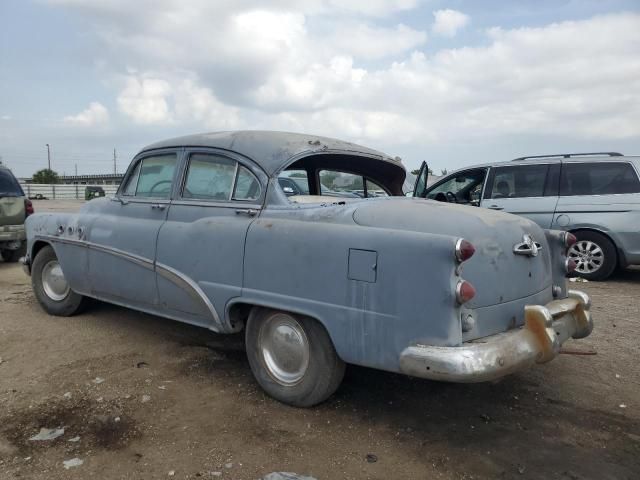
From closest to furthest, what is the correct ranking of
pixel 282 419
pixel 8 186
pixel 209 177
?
1. pixel 282 419
2. pixel 209 177
3. pixel 8 186

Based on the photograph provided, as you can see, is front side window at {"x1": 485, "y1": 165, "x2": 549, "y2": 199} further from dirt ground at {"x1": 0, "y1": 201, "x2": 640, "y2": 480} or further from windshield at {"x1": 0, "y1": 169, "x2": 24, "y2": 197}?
windshield at {"x1": 0, "y1": 169, "x2": 24, "y2": 197}

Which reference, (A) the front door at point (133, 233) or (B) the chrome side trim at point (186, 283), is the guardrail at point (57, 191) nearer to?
(A) the front door at point (133, 233)

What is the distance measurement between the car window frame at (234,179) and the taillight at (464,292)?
58.9 inches

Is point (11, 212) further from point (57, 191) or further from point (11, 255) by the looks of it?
point (57, 191)

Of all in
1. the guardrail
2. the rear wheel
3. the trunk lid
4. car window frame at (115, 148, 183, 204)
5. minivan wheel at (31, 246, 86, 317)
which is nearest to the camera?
the trunk lid

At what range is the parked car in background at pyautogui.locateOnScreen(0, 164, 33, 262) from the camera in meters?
8.43

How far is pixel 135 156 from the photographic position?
188 inches

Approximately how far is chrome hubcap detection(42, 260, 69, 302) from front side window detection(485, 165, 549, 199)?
5906 millimetres

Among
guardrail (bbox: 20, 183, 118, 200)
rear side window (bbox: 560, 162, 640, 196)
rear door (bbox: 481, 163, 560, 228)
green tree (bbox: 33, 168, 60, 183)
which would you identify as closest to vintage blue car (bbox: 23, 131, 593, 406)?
rear door (bbox: 481, 163, 560, 228)

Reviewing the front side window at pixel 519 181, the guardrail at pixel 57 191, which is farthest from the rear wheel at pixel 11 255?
the guardrail at pixel 57 191

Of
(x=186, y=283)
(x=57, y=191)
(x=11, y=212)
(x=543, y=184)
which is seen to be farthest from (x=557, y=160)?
(x=57, y=191)

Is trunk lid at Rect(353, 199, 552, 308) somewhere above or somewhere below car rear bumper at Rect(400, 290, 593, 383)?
above

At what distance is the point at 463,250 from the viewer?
2633mm

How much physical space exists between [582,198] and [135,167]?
597 cm
